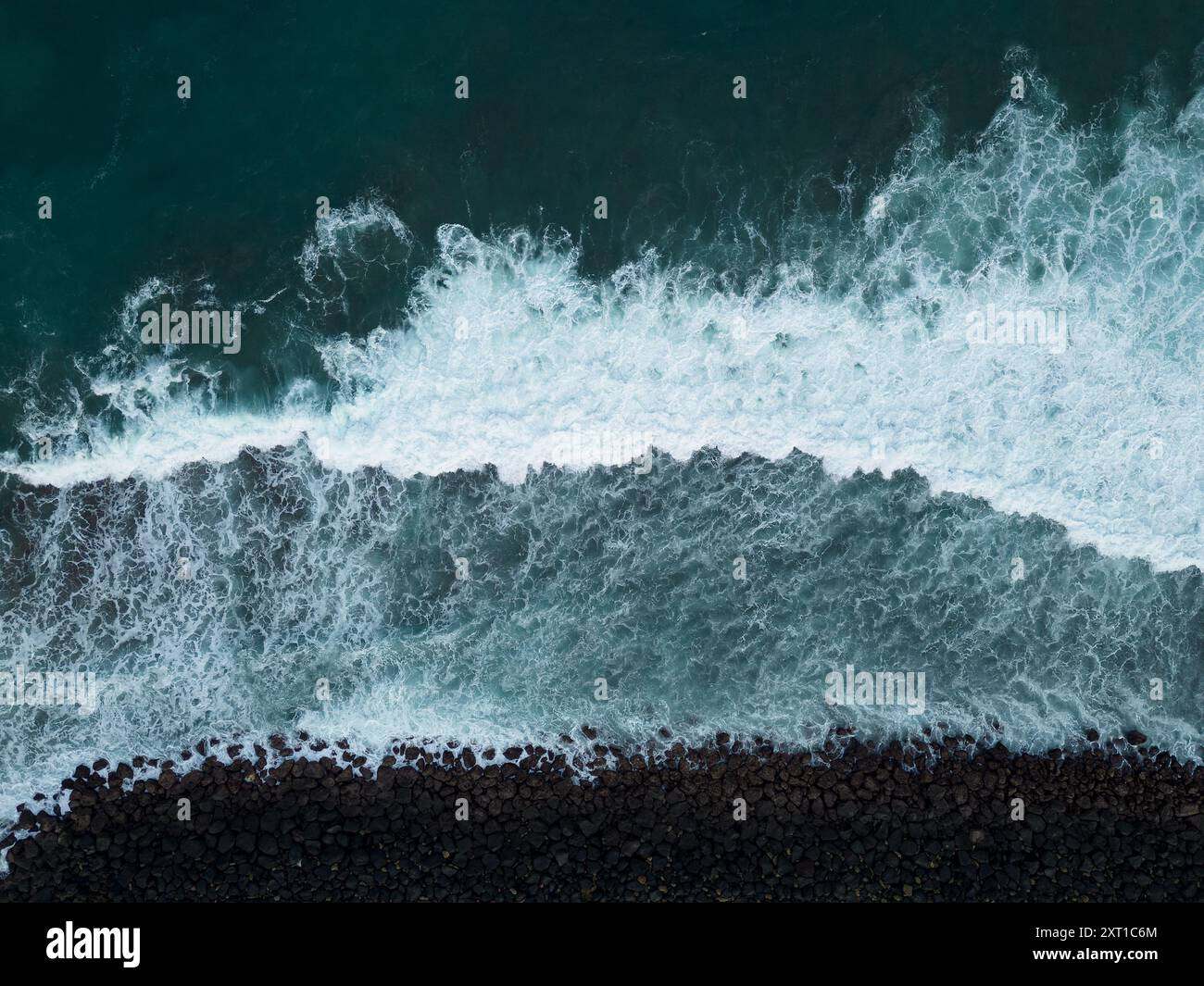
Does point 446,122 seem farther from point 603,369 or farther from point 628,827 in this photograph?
point 628,827

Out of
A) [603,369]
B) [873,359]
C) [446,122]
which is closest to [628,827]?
[603,369]

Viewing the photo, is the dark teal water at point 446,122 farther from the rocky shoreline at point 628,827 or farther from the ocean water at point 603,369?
the rocky shoreline at point 628,827

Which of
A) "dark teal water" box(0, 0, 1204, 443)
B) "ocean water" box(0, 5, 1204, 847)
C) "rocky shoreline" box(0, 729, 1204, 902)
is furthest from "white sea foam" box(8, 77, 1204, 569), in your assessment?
"rocky shoreline" box(0, 729, 1204, 902)

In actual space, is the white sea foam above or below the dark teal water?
below

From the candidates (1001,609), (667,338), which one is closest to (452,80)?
(667,338)

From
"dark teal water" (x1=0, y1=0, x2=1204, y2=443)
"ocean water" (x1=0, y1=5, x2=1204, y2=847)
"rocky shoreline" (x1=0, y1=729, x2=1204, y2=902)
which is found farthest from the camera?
"dark teal water" (x1=0, y1=0, x2=1204, y2=443)

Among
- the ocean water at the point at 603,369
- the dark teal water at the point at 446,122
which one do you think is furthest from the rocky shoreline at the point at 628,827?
the dark teal water at the point at 446,122

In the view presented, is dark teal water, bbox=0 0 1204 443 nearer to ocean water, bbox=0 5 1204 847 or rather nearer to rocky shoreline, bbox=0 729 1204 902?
ocean water, bbox=0 5 1204 847

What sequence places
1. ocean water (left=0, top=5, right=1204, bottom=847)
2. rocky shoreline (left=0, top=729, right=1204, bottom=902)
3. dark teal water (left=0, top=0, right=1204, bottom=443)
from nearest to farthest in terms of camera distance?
rocky shoreline (left=0, top=729, right=1204, bottom=902) → ocean water (left=0, top=5, right=1204, bottom=847) → dark teal water (left=0, top=0, right=1204, bottom=443)
